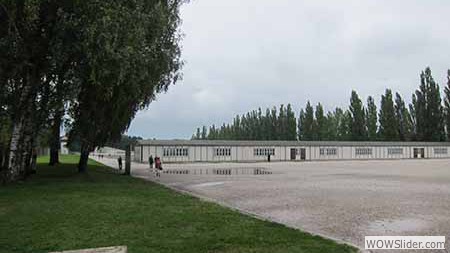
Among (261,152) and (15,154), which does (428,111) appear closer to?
(261,152)

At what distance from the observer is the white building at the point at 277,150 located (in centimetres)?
5359

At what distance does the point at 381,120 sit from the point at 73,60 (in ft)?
241

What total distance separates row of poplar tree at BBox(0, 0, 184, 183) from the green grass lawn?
5344mm

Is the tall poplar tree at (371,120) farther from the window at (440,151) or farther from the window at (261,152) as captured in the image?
the window at (261,152)

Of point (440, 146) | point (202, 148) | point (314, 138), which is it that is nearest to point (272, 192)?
point (202, 148)

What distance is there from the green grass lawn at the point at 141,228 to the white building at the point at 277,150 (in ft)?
133

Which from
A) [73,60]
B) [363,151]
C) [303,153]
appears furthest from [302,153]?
[73,60]

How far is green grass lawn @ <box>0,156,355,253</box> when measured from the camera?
703 centimetres

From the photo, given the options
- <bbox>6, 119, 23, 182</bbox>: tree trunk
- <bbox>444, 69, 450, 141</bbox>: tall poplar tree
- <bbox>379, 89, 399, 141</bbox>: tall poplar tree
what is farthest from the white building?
<bbox>6, 119, 23, 182</bbox>: tree trunk

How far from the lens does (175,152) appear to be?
53906 millimetres

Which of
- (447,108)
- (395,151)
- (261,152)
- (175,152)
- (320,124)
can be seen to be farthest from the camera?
(320,124)

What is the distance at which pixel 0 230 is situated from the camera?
8.35 m

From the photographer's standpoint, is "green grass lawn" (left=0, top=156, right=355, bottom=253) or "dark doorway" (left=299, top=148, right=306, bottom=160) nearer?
"green grass lawn" (left=0, top=156, right=355, bottom=253)

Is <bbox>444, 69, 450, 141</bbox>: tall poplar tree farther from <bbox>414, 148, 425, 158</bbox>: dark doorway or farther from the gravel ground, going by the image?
the gravel ground
